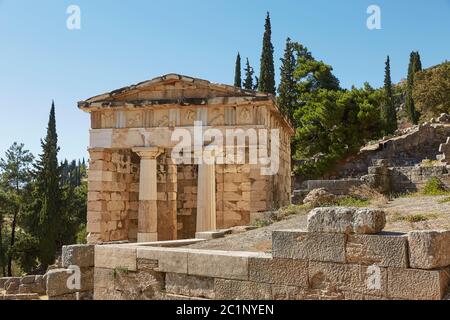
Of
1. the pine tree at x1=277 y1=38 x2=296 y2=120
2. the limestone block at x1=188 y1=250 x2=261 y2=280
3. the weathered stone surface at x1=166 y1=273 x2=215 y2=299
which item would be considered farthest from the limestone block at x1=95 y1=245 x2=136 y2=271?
the pine tree at x1=277 y1=38 x2=296 y2=120

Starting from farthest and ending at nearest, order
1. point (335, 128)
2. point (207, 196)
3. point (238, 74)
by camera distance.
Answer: point (238, 74), point (335, 128), point (207, 196)

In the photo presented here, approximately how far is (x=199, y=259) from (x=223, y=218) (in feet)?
32.4

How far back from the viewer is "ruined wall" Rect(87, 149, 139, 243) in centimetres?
1642

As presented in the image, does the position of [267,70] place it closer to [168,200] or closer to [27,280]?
[168,200]

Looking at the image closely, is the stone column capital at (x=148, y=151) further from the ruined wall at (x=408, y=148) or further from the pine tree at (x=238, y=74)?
the pine tree at (x=238, y=74)

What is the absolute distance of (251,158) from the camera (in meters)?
15.1

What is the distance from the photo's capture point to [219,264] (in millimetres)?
6262

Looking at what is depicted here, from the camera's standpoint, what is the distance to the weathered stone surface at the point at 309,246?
17.4 ft

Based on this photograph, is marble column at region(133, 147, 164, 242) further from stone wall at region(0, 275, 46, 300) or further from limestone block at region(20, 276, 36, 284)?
limestone block at region(20, 276, 36, 284)

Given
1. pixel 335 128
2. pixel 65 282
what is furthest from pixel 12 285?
pixel 335 128

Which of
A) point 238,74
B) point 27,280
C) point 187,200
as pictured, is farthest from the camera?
point 238,74

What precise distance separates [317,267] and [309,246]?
272mm

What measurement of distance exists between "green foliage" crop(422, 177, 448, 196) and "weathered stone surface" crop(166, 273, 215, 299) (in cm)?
825
